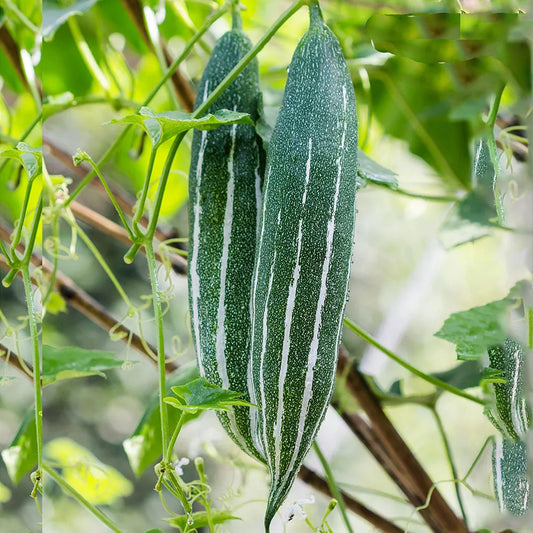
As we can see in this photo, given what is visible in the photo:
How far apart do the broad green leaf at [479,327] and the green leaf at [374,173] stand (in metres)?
0.10

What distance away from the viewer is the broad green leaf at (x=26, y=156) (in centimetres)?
48

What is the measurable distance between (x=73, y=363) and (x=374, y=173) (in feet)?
0.98

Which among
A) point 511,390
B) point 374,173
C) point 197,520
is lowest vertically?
point 197,520

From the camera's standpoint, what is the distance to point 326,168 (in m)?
0.39

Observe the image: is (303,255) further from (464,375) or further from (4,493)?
(4,493)

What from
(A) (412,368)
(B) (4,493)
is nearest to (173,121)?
(A) (412,368)

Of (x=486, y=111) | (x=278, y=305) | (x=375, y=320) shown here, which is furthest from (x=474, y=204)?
(x=375, y=320)

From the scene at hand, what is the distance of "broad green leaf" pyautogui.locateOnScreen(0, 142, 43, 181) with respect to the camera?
0.48 m

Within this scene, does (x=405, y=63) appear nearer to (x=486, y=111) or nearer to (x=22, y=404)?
(x=486, y=111)

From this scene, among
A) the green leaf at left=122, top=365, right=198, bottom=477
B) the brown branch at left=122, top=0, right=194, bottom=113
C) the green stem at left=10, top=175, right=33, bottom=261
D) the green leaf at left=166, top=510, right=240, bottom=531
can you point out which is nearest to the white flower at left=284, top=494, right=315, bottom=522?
the green leaf at left=166, top=510, right=240, bottom=531

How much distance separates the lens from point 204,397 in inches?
16.0

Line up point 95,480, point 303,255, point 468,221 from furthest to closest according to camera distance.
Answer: point 95,480 < point 468,221 < point 303,255

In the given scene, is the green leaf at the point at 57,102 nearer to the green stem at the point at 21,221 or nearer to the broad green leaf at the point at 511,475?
the green stem at the point at 21,221

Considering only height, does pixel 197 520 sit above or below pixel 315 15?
below
